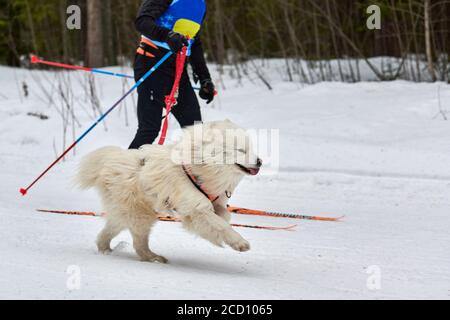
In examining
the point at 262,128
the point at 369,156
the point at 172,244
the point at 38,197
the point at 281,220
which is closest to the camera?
the point at 172,244

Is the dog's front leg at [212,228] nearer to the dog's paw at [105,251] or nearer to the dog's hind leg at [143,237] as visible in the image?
the dog's hind leg at [143,237]

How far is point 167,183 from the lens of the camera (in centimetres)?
401

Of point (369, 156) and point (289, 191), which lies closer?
point (289, 191)

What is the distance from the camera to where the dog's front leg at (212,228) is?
3832 millimetres

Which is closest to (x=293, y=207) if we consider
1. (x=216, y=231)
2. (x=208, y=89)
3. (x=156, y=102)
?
(x=208, y=89)

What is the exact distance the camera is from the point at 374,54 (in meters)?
14.6

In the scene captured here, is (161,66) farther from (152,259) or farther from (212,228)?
(212,228)

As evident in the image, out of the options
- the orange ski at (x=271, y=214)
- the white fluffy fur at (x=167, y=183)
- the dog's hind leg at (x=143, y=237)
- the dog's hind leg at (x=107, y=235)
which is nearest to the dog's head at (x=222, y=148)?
the white fluffy fur at (x=167, y=183)

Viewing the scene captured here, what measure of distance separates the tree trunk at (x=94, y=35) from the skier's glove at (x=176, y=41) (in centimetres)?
1020

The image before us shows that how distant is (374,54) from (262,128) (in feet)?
20.9

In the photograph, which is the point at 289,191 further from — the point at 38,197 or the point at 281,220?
the point at 38,197

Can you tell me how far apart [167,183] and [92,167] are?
0.64m

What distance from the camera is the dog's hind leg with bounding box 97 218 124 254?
173 inches

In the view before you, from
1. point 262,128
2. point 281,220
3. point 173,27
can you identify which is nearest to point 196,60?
point 173,27
